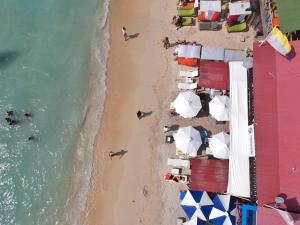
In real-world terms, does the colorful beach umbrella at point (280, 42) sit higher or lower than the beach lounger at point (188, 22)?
lower

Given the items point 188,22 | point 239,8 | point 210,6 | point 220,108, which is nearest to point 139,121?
point 220,108

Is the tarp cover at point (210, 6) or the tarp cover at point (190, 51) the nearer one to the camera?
the tarp cover at point (190, 51)

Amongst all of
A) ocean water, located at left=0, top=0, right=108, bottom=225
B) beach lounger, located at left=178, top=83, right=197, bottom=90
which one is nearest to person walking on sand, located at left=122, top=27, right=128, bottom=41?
ocean water, located at left=0, top=0, right=108, bottom=225

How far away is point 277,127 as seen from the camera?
2120 cm

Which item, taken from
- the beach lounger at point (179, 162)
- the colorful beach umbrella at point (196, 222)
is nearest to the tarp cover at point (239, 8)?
the beach lounger at point (179, 162)

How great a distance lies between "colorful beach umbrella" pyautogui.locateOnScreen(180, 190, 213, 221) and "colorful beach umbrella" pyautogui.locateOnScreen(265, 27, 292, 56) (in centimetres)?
1032

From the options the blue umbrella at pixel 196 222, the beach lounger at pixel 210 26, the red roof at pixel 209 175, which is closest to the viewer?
the blue umbrella at pixel 196 222

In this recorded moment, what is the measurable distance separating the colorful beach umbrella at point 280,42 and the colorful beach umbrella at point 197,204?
10.3 metres

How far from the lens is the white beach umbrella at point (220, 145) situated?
2338 cm

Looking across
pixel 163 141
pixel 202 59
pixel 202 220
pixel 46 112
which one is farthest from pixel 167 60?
pixel 202 220

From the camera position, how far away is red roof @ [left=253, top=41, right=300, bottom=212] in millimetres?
20266

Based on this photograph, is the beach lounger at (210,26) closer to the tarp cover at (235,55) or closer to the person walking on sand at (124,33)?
the tarp cover at (235,55)

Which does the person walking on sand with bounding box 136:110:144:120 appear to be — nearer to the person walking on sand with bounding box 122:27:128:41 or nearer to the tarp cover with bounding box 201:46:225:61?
the tarp cover with bounding box 201:46:225:61

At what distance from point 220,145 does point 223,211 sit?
4.29m
